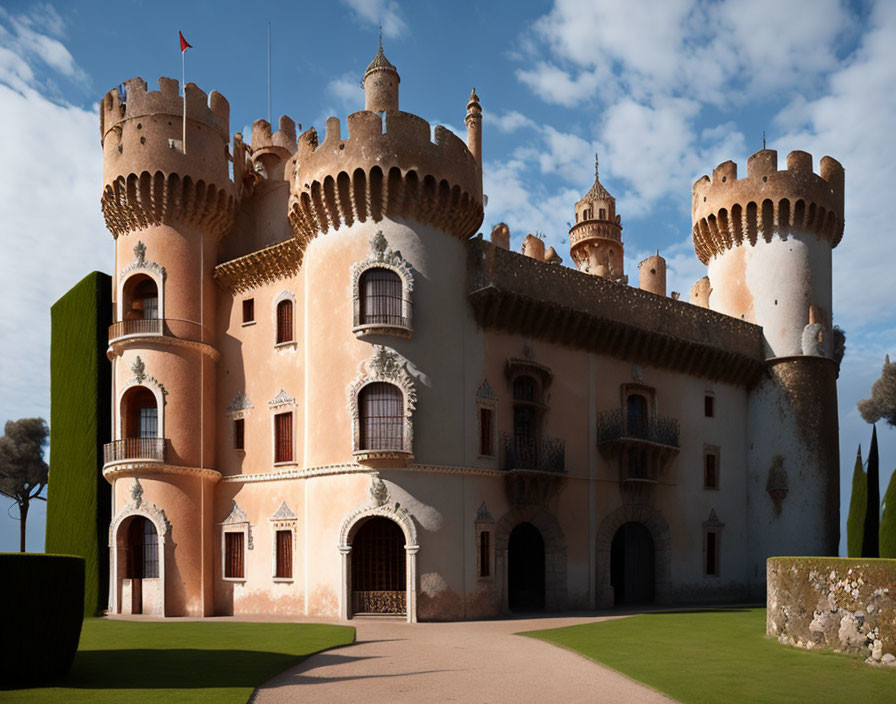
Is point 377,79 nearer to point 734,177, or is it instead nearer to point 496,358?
point 496,358

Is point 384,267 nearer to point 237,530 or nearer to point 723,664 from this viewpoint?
point 237,530

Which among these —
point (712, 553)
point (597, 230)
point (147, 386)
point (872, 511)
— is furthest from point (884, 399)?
point (147, 386)

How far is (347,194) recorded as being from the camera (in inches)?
1244

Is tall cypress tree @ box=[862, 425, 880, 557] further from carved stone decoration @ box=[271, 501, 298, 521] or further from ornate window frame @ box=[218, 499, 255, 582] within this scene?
ornate window frame @ box=[218, 499, 255, 582]

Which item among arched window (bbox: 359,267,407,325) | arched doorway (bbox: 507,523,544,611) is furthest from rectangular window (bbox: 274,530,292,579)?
arched doorway (bbox: 507,523,544,611)

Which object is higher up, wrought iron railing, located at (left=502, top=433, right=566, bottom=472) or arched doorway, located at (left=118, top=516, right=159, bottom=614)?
wrought iron railing, located at (left=502, top=433, right=566, bottom=472)

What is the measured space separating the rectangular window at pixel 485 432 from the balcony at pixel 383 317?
4.46 m

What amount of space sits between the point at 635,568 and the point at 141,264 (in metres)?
24.6

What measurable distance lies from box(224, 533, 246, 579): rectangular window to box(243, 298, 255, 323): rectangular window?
8562 mm

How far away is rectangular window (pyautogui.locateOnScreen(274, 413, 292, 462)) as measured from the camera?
33.6 m

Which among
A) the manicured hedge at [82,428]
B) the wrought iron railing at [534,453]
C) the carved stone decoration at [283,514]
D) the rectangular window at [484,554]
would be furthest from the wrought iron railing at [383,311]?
the manicured hedge at [82,428]

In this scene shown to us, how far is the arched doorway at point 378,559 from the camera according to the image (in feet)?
102

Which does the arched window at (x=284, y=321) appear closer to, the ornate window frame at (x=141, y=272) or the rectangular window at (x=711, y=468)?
the ornate window frame at (x=141, y=272)

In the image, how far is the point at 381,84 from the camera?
3566 centimetres
